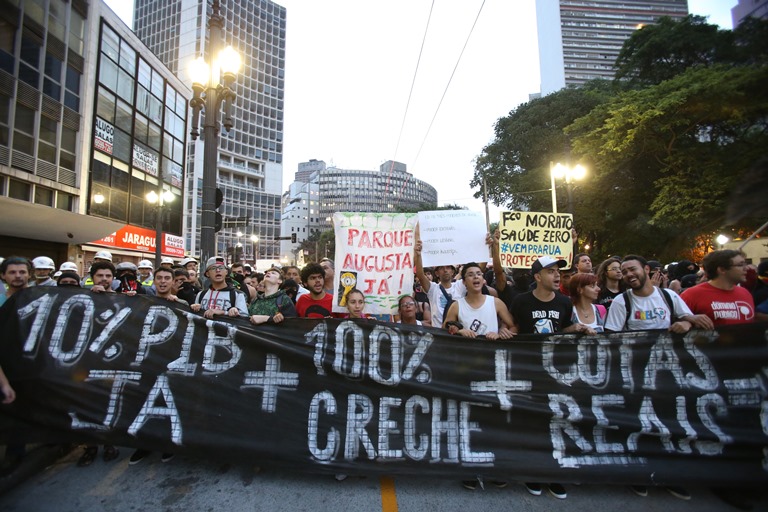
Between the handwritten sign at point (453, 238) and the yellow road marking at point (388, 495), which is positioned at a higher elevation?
the handwritten sign at point (453, 238)

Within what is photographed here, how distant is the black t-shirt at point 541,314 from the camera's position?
373 centimetres

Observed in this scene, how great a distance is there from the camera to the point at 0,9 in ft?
50.6

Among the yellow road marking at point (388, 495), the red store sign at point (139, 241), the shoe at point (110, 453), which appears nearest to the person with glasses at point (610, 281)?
the yellow road marking at point (388, 495)

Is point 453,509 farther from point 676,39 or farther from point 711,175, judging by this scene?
point 676,39

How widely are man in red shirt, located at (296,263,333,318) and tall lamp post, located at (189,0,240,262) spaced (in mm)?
3042

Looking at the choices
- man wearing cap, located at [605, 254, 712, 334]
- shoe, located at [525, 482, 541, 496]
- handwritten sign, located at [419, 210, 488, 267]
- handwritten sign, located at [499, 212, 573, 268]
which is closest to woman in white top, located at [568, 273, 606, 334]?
man wearing cap, located at [605, 254, 712, 334]

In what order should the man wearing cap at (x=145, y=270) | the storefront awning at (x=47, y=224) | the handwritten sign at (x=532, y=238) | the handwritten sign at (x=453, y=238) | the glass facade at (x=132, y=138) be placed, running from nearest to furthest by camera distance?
the handwritten sign at (x=453, y=238), the handwritten sign at (x=532, y=238), the man wearing cap at (x=145, y=270), the storefront awning at (x=47, y=224), the glass facade at (x=132, y=138)

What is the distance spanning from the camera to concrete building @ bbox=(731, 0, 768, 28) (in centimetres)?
216

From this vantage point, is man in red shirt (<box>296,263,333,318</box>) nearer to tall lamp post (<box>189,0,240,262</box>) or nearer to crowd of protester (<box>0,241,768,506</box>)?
crowd of protester (<box>0,241,768,506</box>)

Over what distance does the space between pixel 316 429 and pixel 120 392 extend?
184 centimetres

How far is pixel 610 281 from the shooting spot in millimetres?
5129

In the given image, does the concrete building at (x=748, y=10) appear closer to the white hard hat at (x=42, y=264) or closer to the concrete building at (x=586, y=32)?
the white hard hat at (x=42, y=264)

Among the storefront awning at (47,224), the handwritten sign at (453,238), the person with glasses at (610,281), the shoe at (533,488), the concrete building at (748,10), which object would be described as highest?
the storefront awning at (47,224)

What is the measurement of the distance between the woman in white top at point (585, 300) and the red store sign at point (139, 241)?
23.5 meters
